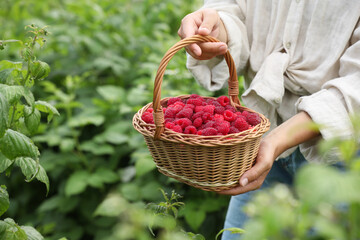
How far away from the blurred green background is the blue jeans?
0.41 metres

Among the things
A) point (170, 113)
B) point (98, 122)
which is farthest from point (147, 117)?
point (98, 122)

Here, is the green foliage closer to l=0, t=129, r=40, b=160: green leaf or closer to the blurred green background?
l=0, t=129, r=40, b=160: green leaf

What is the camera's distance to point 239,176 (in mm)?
1107

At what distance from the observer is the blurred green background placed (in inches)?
82.4

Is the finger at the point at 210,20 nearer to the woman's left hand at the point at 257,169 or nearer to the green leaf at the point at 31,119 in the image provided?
the woman's left hand at the point at 257,169

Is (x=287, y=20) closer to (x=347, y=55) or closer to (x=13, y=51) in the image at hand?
(x=347, y=55)

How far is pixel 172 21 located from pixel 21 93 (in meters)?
2.49

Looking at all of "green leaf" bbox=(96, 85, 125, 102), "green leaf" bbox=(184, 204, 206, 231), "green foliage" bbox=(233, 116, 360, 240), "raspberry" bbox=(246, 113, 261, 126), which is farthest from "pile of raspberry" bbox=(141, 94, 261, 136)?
"green leaf" bbox=(96, 85, 125, 102)

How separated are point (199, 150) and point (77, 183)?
4.51 feet

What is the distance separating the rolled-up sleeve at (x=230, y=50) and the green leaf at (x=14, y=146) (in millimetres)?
573

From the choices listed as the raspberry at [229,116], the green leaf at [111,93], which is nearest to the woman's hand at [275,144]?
the raspberry at [229,116]

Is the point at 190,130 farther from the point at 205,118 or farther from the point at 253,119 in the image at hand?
the point at 253,119

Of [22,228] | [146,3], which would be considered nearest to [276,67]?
[22,228]

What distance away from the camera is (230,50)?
49.1 inches
